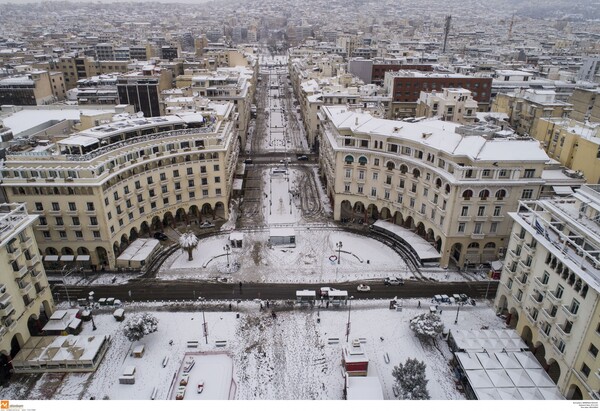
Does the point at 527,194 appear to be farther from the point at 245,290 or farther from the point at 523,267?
the point at 245,290

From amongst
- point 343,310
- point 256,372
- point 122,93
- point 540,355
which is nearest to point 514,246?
point 540,355

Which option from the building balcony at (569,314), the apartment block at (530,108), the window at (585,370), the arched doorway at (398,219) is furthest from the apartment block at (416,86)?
the window at (585,370)

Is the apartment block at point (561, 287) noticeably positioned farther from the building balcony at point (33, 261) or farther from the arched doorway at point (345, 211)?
the building balcony at point (33, 261)

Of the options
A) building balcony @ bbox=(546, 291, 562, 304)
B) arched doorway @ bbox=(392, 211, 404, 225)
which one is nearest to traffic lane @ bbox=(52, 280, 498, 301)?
building balcony @ bbox=(546, 291, 562, 304)

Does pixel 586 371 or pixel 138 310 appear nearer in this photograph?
pixel 586 371

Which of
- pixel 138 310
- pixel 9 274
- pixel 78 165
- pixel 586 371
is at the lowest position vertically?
pixel 138 310

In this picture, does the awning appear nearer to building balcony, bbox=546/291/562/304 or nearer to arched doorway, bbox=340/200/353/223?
building balcony, bbox=546/291/562/304

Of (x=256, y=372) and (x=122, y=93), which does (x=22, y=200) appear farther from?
(x=122, y=93)
